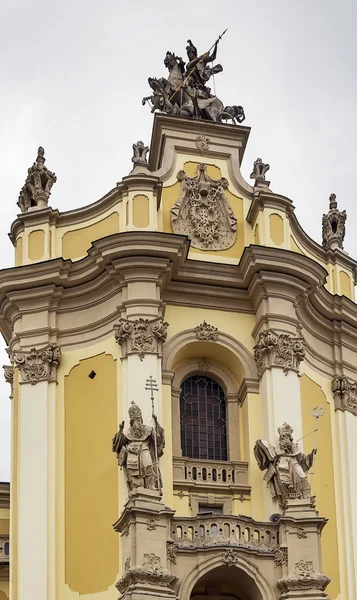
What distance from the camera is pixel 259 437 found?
2642 cm

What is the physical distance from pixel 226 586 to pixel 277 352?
493cm

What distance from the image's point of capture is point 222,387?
27609 mm

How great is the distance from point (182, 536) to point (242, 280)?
626 cm

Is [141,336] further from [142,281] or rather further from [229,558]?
[229,558]

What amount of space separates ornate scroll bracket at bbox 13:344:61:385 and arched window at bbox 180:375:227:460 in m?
2.79

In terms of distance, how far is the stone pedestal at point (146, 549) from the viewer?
2295cm

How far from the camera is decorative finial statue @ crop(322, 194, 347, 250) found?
30.6 metres

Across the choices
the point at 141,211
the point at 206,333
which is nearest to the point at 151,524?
the point at 206,333

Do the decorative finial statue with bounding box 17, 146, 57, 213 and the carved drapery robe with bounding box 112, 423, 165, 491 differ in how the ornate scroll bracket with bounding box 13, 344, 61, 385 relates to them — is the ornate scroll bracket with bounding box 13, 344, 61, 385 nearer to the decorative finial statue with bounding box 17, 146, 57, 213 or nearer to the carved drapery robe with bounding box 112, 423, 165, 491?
the carved drapery robe with bounding box 112, 423, 165, 491

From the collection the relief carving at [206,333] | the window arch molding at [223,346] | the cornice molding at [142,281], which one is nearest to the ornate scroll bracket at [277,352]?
the window arch molding at [223,346]

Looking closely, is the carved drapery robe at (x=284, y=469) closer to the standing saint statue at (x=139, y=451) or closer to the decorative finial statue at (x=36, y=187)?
the standing saint statue at (x=139, y=451)

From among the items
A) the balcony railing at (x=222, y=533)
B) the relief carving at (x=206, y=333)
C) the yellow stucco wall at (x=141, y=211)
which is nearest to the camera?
the balcony railing at (x=222, y=533)

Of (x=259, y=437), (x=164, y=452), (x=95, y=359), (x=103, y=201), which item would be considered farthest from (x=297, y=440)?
(x=103, y=201)

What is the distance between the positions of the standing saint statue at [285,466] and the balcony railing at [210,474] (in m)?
0.81
